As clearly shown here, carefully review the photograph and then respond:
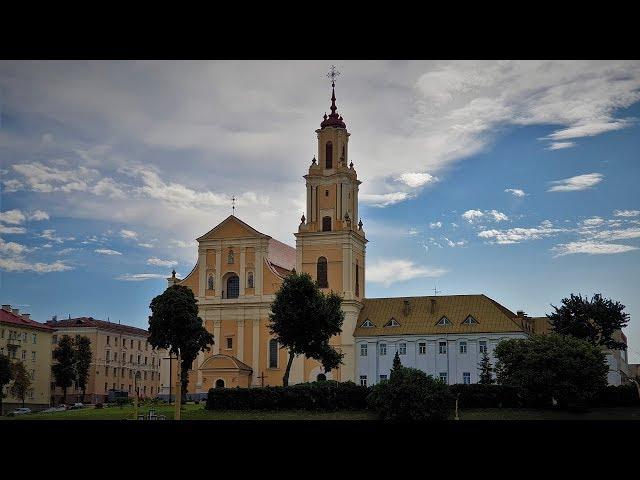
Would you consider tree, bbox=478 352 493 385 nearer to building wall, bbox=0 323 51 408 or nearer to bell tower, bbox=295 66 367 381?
bell tower, bbox=295 66 367 381

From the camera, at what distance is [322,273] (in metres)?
66.9

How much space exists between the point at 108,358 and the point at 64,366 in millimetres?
12617

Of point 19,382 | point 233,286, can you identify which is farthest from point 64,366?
point 233,286

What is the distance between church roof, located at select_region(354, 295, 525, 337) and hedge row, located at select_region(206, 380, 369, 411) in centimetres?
2038

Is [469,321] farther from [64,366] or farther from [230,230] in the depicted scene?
[64,366]

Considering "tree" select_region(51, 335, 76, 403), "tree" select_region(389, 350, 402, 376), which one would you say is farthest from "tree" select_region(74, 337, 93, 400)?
"tree" select_region(389, 350, 402, 376)

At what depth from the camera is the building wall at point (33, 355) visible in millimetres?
62281
